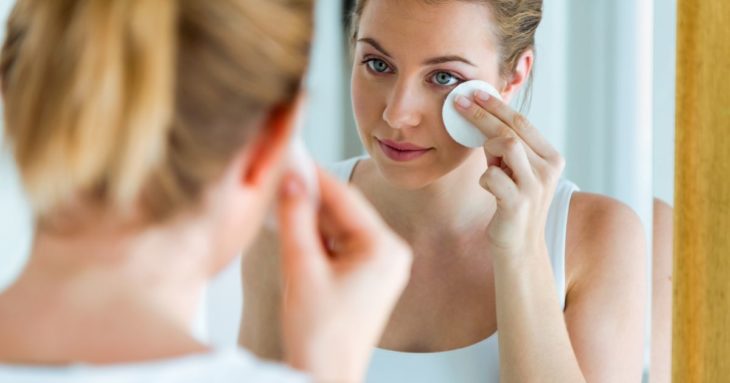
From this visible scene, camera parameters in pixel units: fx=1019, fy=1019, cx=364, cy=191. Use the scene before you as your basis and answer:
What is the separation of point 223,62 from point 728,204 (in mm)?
655

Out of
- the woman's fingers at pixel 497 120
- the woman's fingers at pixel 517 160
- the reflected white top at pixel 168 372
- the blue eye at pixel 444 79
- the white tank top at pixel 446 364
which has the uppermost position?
the blue eye at pixel 444 79

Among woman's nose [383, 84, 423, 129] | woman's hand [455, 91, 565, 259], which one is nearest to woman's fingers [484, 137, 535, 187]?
woman's hand [455, 91, 565, 259]

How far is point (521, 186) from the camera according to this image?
43.7 inches

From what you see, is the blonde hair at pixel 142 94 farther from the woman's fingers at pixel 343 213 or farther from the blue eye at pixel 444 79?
the blue eye at pixel 444 79

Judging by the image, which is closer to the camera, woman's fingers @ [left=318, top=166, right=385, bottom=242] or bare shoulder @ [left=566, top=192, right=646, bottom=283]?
woman's fingers @ [left=318, top=166, right=385, bottom=242]

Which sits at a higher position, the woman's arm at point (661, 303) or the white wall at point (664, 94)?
the white wall at point (664, 94)

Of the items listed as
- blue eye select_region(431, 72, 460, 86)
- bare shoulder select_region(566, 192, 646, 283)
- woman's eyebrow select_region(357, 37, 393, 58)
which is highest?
woman's eyebrow select_region(357, 37, 393, 58)

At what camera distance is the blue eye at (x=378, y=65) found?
1183mm

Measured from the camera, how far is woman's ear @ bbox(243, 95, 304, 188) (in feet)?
1.75

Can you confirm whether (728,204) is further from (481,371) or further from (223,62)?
(223,62)

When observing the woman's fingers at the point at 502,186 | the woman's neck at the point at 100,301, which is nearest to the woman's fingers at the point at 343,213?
the woman's neck at the point at 100,301

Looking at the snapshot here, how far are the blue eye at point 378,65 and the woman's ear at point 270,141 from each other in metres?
0.65

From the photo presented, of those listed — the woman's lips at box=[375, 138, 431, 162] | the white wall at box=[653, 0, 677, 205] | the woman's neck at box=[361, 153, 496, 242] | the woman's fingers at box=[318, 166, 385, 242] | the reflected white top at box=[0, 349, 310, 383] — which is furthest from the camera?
the woman's neck at box=[361, 153, 496, 242]

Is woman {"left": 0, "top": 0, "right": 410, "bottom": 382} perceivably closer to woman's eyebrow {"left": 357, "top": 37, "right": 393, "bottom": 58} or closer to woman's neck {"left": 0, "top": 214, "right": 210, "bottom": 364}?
woman's neck {"left": 0, "top": 214, "right": 210, "bottom": 364}
